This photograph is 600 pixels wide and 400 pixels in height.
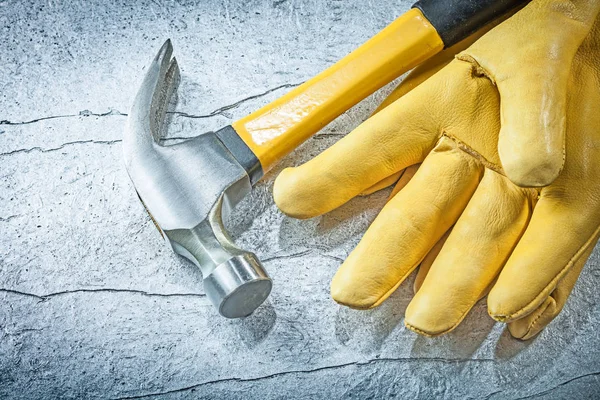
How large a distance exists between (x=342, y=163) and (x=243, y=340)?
281 millimetres

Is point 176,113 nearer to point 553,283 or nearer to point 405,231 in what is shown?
point 405,231

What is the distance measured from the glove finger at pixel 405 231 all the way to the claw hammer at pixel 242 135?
0.12m

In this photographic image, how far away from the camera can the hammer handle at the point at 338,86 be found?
963 millimetres

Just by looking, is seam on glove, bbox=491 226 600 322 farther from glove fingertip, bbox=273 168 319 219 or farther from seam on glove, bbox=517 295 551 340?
glove fingertip, bbox=273 168 319 219

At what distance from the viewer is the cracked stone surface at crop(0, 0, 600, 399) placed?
0.94m

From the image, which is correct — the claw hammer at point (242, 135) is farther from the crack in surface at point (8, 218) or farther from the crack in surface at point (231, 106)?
the crack in surface at point (8, 218)

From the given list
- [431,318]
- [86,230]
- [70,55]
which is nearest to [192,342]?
[86,230]

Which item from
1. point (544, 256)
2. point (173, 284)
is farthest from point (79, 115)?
point (544, 256)

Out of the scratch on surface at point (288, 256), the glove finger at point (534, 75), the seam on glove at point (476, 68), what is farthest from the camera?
the scratch on surface at point (288, 256)

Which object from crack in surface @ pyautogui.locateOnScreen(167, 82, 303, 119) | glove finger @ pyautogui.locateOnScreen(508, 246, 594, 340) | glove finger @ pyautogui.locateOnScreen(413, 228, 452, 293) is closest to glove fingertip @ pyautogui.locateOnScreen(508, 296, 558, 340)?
glove finger @ pyautogui.locateOnScreen(508, 246, 594, 340)

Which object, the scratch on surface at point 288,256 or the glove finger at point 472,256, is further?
the scratch on surface at point 288,256

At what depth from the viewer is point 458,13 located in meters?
0.96

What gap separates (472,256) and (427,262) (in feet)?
0.29

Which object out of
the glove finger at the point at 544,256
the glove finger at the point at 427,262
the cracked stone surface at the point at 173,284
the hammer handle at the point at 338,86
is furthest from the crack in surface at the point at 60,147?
the glove finger at the point at 544,256
